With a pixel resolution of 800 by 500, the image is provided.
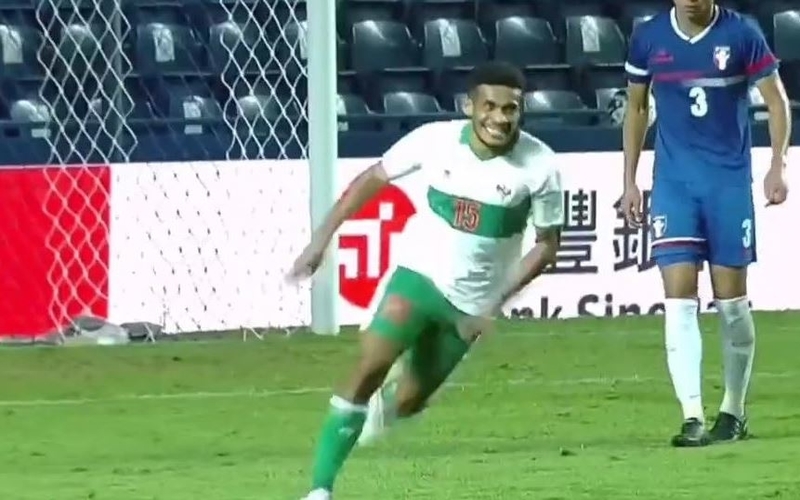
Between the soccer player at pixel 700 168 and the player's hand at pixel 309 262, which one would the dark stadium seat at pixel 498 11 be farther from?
the player's hand at pixel 309 262

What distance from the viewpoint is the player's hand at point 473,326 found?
7449 mm

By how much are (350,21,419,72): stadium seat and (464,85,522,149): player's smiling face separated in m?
9.11

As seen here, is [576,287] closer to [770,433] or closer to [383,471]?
[770,433]

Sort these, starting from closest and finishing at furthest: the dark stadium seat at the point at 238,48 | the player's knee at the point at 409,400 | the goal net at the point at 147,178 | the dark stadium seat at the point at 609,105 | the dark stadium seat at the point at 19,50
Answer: the player's knee at the point at 409,400 < the goal net at the point at 147,178 < the dark stadium seat at the point at 238,48 < the dark stadium seat at the point at 19,50 < the dark stadium seat at the point at 609,105

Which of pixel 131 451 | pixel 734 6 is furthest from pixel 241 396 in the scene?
pixel 734 6

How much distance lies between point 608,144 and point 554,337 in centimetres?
175

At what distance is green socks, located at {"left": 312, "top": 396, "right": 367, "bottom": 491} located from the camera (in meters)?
7.25

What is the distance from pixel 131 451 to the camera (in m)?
9.47

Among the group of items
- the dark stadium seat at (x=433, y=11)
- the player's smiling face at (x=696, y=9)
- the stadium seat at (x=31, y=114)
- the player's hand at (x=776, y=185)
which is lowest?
the player's hand at (x=776, y=185)

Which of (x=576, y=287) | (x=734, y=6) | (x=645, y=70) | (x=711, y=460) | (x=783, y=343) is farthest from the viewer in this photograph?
(x=734, y=6)

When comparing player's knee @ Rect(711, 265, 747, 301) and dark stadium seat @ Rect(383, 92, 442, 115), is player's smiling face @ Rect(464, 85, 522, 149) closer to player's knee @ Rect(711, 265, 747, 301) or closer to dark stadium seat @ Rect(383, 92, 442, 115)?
player's knee @ Rect(711, 265, 747, 301)

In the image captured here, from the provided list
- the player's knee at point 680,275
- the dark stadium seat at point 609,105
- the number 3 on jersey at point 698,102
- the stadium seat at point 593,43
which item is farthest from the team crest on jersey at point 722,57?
the stadium seat at point 593,43

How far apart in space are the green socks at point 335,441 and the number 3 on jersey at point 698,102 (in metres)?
2.50

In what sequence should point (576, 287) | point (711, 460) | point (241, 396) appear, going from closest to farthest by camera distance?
point (711, 460), point (241, 396), point (576, 287)
